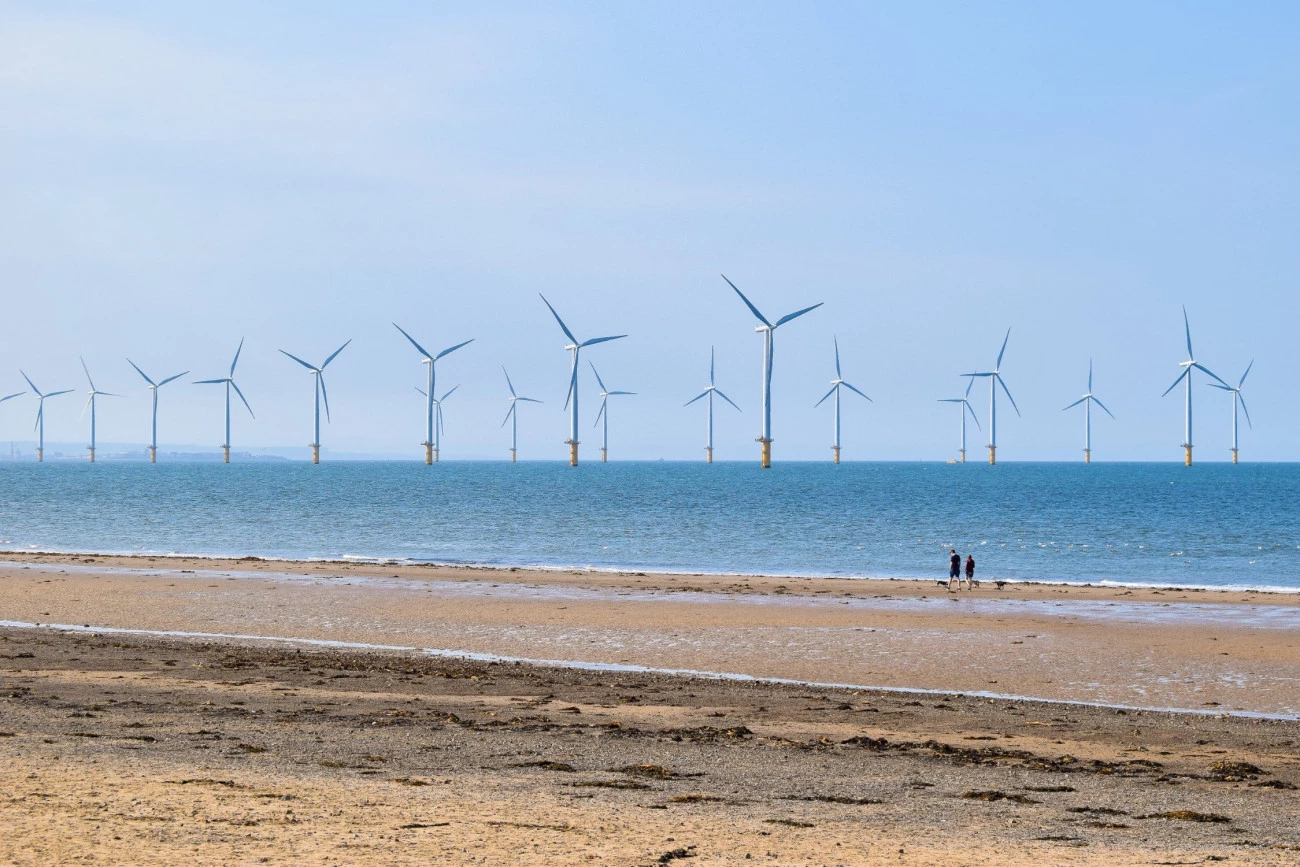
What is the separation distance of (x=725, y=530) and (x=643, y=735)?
72736mm

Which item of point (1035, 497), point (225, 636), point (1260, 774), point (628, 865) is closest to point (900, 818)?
point (628, 865)

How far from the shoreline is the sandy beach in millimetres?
11259

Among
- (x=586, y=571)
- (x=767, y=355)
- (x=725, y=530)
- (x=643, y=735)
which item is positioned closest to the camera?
(x=643, y=735)

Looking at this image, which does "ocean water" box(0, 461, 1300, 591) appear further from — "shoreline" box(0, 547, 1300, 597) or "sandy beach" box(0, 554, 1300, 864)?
"sandy beach" box(0, 554, 1300, 864)

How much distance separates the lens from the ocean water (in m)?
66.0

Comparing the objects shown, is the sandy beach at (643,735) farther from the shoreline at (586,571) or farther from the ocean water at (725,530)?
the ocean water at (725,530)

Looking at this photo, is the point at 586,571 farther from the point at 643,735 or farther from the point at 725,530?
the point at 643,735

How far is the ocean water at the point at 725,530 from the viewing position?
66.0 meters

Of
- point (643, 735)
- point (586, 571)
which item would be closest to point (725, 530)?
point (586, 571)

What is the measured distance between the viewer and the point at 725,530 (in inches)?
3602

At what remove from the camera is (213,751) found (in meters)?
16.5

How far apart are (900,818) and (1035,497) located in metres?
144

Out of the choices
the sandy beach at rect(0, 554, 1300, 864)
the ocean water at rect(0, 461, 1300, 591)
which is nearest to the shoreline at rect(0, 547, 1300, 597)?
the ocean water at rect(0, 461, 1300, 591)

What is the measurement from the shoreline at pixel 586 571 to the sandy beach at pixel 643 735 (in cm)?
1126
